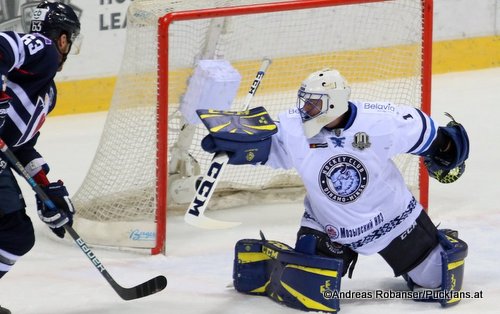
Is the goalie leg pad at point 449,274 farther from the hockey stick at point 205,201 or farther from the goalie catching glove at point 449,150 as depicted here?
the hockey stick at point 205,201

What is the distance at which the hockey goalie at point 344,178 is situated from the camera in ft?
13.3

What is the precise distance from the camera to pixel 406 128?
414cm

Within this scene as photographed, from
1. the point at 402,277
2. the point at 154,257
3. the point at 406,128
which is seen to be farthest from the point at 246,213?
the point at 406,128

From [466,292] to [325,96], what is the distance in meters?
0.92

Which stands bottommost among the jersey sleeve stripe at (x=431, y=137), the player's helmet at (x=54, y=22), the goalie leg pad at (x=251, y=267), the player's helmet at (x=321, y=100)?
the goalie leg pad at (x=251, y=267)

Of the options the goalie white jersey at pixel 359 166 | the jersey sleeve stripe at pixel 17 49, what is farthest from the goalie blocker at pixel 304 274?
the jersey sleeve stripe at pixel 17 49

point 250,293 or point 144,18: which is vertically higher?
point 144,18

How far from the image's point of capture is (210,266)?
4863mm

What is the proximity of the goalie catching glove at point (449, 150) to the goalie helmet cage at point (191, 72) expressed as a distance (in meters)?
1.11

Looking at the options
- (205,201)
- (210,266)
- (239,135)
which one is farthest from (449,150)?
(210,266)

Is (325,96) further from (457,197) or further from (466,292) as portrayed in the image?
(457,197)

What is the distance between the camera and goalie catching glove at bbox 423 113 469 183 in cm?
421

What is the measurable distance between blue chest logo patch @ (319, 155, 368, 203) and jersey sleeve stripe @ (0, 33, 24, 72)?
3.47 feet

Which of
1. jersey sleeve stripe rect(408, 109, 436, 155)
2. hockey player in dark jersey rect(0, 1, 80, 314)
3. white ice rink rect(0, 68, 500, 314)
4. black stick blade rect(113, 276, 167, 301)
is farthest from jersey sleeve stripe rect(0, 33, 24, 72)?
jersey sleeve stripe rect(408, 109, 436, 155)
